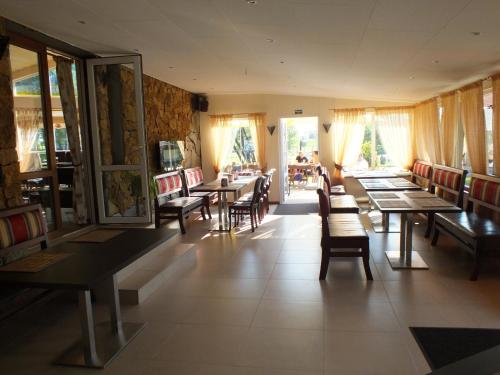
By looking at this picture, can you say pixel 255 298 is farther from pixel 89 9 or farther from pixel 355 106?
pixel 355 106

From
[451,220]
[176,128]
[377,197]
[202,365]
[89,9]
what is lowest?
[202,365]

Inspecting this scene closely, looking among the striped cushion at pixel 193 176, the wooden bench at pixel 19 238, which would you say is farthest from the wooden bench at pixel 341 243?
Answer: the striped cushion at pixel 193 176

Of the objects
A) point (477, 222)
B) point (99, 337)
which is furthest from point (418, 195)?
point (99, 337)

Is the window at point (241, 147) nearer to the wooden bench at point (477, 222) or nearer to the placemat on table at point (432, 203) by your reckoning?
the wooden bench at point (477, 222)

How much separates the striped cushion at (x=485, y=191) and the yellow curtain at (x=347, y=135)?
3664 mm

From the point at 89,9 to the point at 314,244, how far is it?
3.81 meters

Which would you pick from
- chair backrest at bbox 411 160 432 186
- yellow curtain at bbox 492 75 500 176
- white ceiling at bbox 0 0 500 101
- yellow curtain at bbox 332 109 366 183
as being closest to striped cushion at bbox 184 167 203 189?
white ceiling at bbox 0 0 500 101

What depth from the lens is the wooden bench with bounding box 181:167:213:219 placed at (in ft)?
24.5

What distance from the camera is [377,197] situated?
478 cm

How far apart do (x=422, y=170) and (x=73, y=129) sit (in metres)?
6.17

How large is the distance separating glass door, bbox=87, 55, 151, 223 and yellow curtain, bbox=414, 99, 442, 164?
5139 millimetres

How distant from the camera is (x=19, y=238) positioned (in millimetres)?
3355

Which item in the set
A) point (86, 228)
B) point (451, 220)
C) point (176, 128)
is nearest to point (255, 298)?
point (451, 220)

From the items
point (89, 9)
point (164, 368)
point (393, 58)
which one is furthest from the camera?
point (393, 58)
